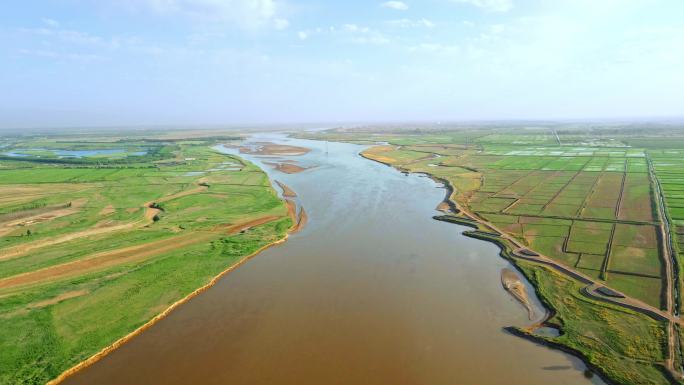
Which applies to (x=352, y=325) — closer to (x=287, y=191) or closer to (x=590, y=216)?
(x=590, y=216)

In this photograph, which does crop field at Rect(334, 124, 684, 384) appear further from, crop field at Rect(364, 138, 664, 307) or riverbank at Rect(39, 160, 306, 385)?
riverbank at Rect(39, 160, 306, 385)

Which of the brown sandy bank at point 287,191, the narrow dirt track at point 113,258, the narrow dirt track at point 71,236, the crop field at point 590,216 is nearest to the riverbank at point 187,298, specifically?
the narrow dirt track at point 113,258

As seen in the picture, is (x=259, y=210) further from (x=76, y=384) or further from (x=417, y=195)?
(x=76, y=384)

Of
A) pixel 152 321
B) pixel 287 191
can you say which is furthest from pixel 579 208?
pixel 152 321

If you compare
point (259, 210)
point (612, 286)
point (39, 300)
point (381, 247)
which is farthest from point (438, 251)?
point (39, 300)

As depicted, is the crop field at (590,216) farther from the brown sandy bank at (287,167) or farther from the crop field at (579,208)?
the brown sandy bank at (287,167)
